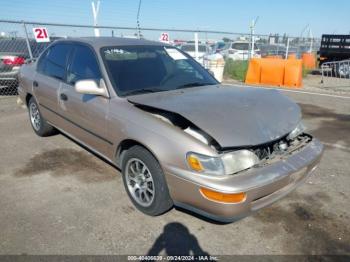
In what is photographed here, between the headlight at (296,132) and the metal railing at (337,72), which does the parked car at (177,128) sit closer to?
the headlight at (296,132)

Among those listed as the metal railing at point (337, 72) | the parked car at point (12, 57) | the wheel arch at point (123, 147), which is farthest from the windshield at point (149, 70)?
the metal railing at point (337, 72)

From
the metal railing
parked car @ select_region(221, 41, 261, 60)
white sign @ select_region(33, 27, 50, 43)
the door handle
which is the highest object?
white sign @ select_region(33, 27, 50, 43)

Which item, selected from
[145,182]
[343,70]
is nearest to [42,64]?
[145,182]

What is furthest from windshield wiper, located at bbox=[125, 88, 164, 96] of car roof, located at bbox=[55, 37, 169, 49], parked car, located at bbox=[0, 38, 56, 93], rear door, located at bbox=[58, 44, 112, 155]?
parked car, located at bbox=[0, 38, 56, 93]

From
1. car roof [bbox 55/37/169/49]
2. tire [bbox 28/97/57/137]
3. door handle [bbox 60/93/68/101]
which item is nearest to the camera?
car roof [bbox 55/37/169/49]

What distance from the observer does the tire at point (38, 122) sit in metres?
5.28

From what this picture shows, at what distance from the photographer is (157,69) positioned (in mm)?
3971

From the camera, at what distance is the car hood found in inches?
108

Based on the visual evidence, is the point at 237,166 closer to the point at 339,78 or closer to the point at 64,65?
the point at 64,65

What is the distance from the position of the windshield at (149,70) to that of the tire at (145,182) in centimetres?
75

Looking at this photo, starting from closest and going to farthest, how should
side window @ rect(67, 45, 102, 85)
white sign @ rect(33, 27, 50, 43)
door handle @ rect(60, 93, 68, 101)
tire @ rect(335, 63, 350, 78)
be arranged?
side window @ rect(67, 45, 102, 85)
door handle @ rect(60, 93, 68, 101)
white sign @ rect(33, 27, 50, 43)
tire @ rect(335, 63, 350, 78)

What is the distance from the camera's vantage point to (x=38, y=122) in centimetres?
551

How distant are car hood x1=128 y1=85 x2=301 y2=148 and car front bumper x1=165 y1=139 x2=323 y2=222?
0.26 meters

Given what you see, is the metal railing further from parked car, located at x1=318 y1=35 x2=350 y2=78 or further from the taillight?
the taillight
